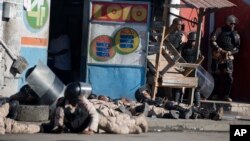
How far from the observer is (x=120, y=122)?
40.6 feet

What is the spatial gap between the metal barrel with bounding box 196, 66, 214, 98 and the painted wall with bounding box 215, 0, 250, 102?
196cm

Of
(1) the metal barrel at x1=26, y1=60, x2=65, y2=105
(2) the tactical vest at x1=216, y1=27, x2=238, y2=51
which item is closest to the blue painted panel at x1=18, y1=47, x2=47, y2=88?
(1) the metal barrel at x1=26, y1=60, x2=65, y2=105

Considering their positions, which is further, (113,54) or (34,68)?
(113,54)

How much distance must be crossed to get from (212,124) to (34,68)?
147 inches

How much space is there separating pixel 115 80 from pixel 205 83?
7.98ft

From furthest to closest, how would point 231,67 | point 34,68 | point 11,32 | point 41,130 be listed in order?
point 231,67 < point 11,32 < point 34,68 < point 41,130

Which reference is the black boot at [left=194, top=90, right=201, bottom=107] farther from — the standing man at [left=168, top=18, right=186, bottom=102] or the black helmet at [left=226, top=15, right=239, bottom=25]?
the black helmet at [left=226, top=15, right=239, bottom=25]

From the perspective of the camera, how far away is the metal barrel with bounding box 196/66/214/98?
16.5 meters

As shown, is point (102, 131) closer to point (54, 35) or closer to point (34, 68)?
point (34, 68)

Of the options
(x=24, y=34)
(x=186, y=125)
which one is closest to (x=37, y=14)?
(x=24, y=34)

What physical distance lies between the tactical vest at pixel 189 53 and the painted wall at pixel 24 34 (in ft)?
11.5

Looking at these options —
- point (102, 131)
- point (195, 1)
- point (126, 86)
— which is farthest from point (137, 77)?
point (102, 131)

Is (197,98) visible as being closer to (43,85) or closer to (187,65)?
(187,65)

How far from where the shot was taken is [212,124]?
14.1 meters
